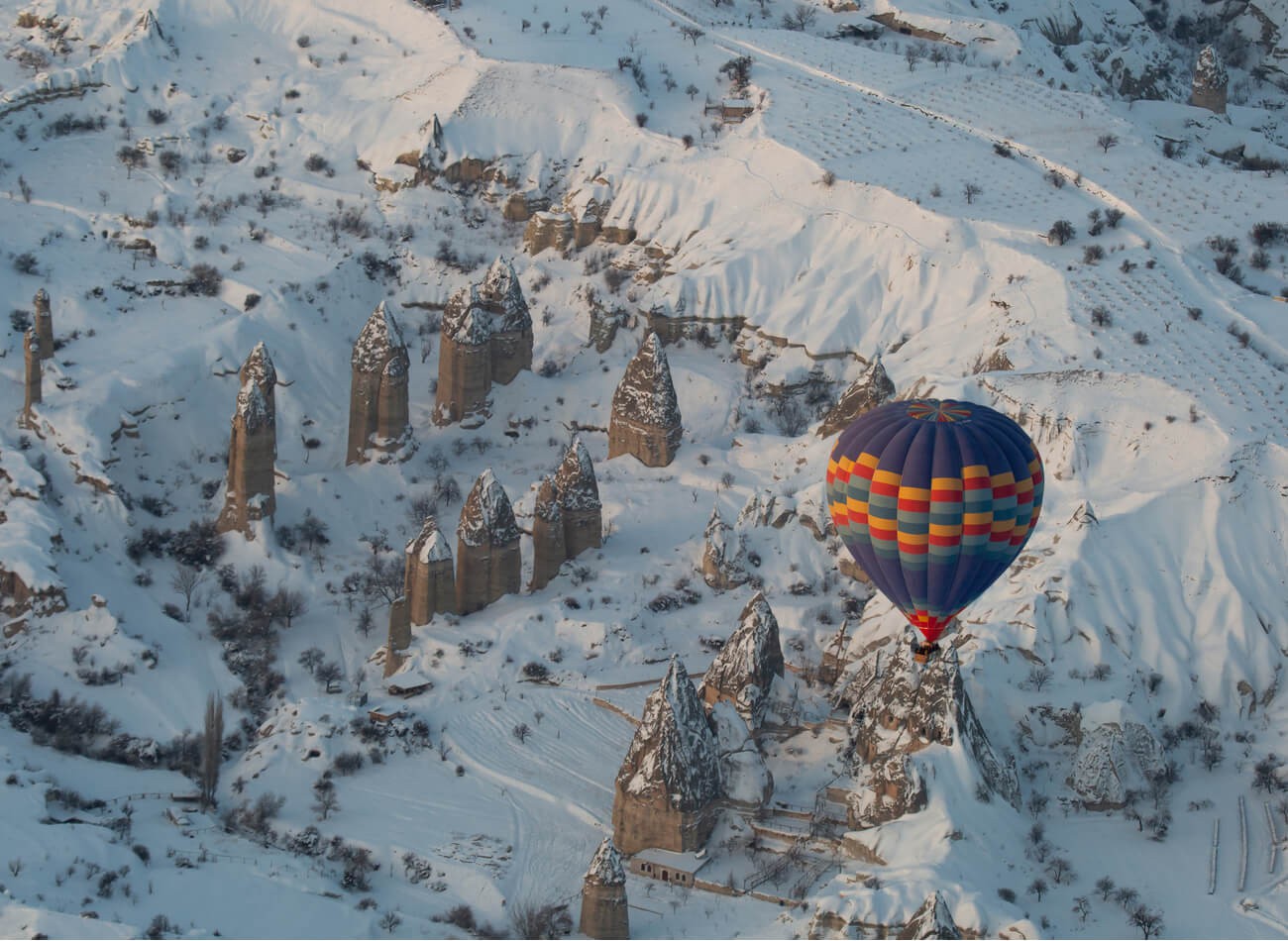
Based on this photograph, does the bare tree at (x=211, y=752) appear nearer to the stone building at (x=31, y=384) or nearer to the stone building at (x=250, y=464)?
the stone building at (x=250, y=464)

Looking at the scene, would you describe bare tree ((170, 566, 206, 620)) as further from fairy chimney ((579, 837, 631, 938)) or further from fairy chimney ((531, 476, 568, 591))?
fairy chimney ((579, 837, 631, 938))

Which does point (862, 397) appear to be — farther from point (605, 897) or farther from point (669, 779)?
point (605, 897)

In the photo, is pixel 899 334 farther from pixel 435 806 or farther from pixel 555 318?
pixel 435 806

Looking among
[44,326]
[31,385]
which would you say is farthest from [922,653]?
[44,326]

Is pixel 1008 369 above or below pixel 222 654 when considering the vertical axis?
above

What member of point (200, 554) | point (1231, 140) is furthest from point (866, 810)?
point (1231, 140)

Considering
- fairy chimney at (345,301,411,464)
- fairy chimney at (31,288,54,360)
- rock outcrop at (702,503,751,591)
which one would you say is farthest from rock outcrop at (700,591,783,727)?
fairy chimney at (31,288,54,360)
